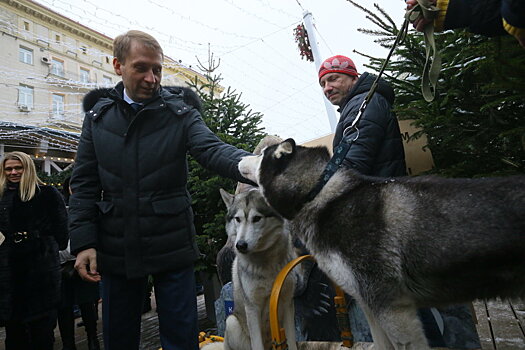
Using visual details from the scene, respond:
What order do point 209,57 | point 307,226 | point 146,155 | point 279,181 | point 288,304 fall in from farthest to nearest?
point 209,57
point 288,304
point 146,155
point 279,181
point 307,226

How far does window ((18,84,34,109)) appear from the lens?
16.2 m

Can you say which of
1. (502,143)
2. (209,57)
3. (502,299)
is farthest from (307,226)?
(209,57)

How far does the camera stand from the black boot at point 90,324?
4309 millimetres

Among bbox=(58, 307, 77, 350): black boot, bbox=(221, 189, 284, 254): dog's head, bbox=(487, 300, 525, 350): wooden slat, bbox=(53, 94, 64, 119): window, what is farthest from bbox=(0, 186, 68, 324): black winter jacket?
bbox=(53, 94, 64, 119): window

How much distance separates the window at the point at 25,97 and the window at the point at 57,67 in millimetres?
2707

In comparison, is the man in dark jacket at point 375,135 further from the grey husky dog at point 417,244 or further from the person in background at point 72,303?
the person in background at point 72,303

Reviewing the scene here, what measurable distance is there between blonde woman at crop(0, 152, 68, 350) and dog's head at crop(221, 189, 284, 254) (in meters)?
2.83

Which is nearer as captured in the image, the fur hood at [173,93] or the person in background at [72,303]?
the fur hood at [173,93]

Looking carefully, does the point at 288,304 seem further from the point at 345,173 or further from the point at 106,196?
the point at 106,196

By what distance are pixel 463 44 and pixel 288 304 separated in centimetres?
268

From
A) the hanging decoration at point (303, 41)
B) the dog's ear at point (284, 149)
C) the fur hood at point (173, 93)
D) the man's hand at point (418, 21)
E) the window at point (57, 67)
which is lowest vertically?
the dog's ear at point (284, 149)

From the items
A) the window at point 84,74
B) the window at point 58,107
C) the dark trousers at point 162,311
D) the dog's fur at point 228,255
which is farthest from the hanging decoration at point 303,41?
the window at point 84,74

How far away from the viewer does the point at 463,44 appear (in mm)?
2775

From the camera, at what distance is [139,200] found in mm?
2004
